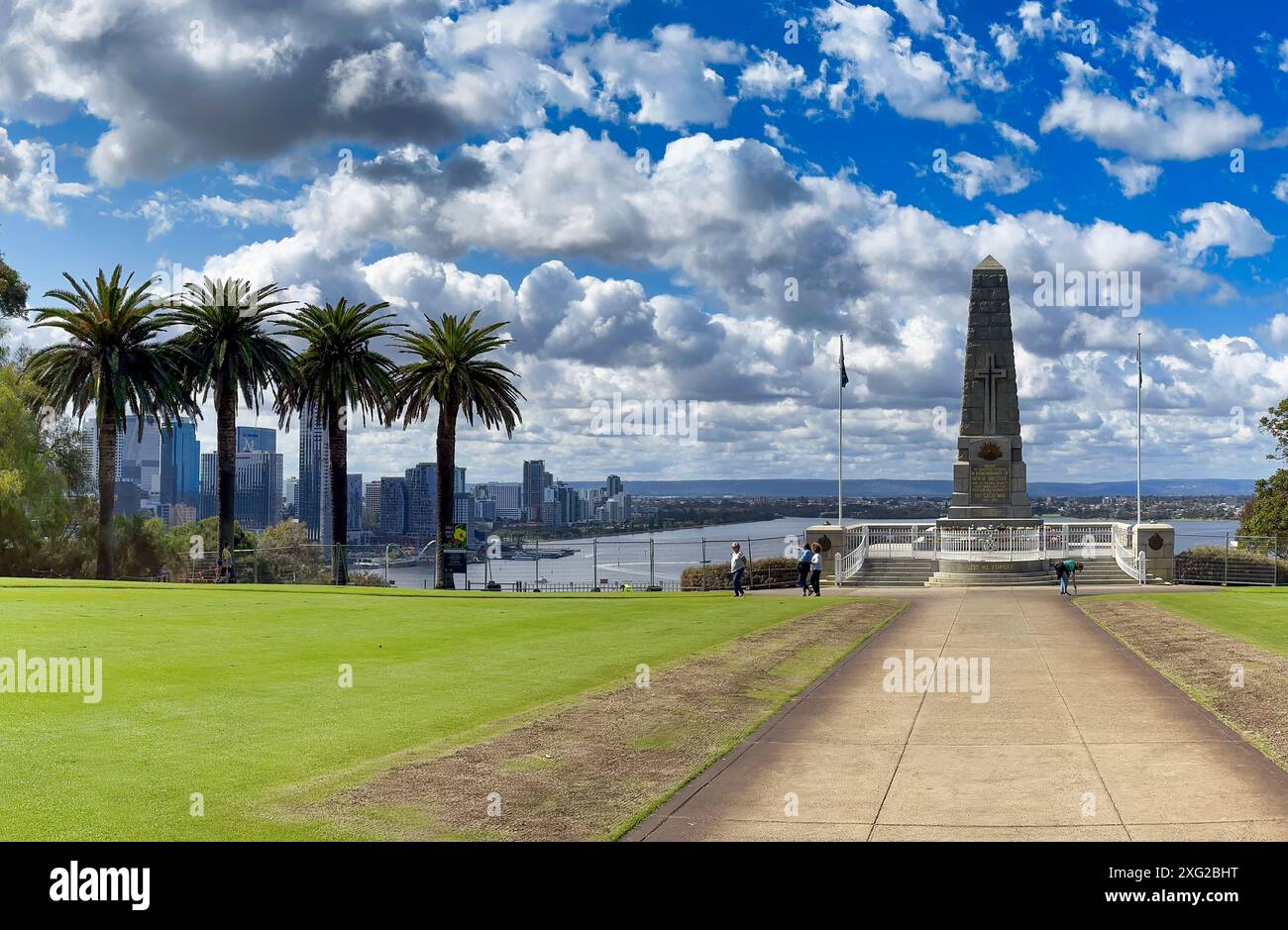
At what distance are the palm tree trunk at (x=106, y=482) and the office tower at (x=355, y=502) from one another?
79294 mm

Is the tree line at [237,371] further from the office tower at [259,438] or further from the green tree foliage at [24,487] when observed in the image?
the office tower at [259,438]

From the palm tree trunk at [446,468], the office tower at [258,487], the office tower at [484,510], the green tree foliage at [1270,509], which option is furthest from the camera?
the office tower at [258,487]

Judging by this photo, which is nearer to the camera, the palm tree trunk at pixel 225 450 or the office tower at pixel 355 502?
the palm tree trunk at pixel 225 450

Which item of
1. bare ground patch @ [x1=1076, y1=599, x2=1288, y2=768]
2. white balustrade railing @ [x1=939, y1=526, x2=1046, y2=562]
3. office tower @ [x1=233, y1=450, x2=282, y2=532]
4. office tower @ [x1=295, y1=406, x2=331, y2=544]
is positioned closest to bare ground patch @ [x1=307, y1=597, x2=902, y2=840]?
bare ground patch @ [x1=1076, y1=599, x2=1288, y2=768]

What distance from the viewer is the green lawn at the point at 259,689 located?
8.48 metres

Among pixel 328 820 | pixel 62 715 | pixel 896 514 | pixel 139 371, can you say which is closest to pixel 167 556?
pixel 139 371

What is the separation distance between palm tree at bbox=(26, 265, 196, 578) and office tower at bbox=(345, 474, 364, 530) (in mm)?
79913

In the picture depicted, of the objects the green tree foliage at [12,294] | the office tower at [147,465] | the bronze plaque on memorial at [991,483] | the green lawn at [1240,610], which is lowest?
the green lawn at [1240,610]

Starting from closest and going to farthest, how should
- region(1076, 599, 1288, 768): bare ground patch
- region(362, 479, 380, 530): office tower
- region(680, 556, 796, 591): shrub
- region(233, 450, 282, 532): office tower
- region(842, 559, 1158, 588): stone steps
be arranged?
region(1076, 599, 1288, 768): bare ground patch
region(842, 559, 1158, 588): stone steps
region(680, 556, 796, 591): shrub
region(362, 479, 380, 530): office tower
region(233, 450, 282, 532): office tower

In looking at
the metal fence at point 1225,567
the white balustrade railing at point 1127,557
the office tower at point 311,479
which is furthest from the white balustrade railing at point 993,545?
the office tower at point 311,479

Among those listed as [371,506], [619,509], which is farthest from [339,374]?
[371,506]

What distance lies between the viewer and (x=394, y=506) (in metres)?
127

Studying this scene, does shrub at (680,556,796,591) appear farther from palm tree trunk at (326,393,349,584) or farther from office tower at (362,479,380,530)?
office tower at (362,479,380,530)

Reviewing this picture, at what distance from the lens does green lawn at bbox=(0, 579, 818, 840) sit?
27.8 ft
